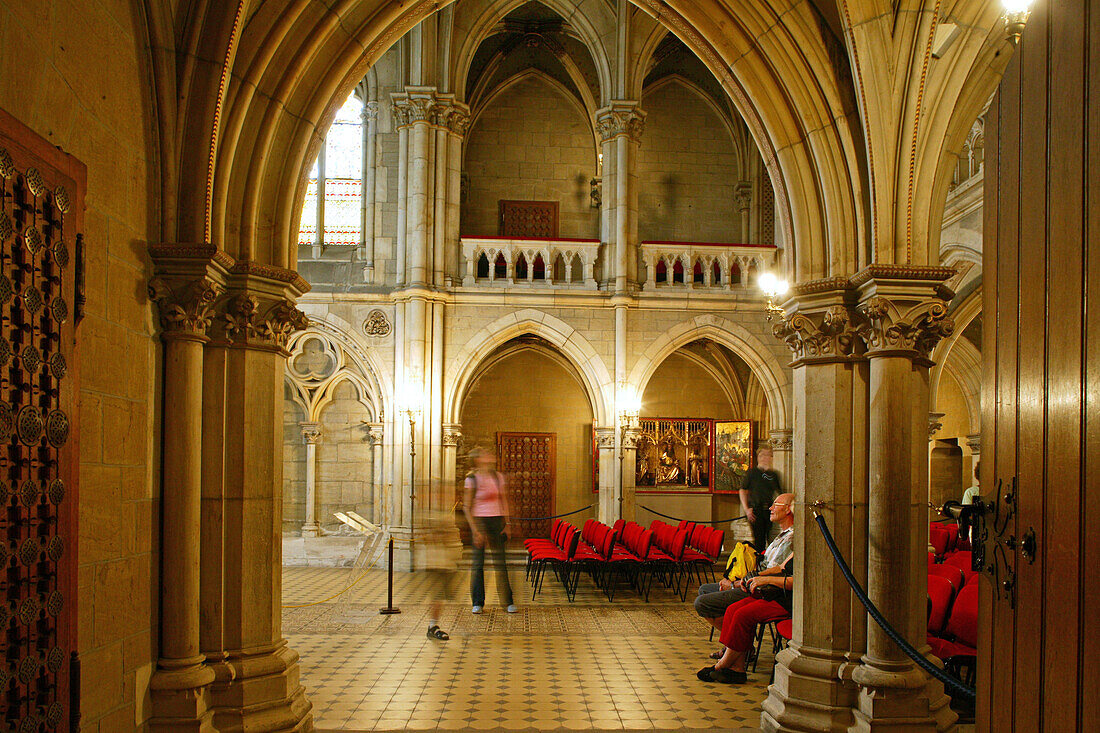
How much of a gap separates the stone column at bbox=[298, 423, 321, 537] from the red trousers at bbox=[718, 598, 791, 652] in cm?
898

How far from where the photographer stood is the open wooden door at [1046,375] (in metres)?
1.52

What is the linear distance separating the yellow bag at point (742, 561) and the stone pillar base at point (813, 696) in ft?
5.22

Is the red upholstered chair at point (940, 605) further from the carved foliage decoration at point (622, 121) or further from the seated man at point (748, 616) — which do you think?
the carved foliage decoration at point (622, 121)

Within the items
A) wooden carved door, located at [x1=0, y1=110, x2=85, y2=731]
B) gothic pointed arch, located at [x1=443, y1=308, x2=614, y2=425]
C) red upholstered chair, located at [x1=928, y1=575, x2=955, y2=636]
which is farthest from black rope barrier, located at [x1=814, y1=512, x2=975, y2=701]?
gothic pointed arch, located at [x1=443, y1=308, x2=614, y2=425]

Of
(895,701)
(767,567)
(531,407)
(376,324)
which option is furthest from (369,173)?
(895,701)

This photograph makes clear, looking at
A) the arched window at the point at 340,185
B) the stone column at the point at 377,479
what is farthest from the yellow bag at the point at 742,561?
the arched window at the point at 340,185

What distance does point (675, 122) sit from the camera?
50.8 feet

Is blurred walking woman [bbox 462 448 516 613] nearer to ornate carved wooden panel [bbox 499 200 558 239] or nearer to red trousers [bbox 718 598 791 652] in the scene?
red trousers [bbox 718 598 791 652]

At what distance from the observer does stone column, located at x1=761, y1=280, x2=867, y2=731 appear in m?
4.50

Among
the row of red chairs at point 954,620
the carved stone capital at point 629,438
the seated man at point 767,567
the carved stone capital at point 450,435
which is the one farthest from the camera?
the carved stone capital at point 629,438

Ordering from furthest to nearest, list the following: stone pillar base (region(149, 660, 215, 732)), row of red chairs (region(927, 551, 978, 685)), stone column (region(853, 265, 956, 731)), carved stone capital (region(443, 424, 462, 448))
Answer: carved stone capital (region(443, 424, 462, 448)), row of red chairs (region(927, 551, 978, 685)), stone column (region(853, 265, 956, 731)), stone pillar base (region(149, 660, 215, 732))

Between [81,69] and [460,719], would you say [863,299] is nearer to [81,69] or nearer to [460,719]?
[460,719]

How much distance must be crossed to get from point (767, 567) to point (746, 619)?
44cm

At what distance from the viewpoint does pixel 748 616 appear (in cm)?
544
